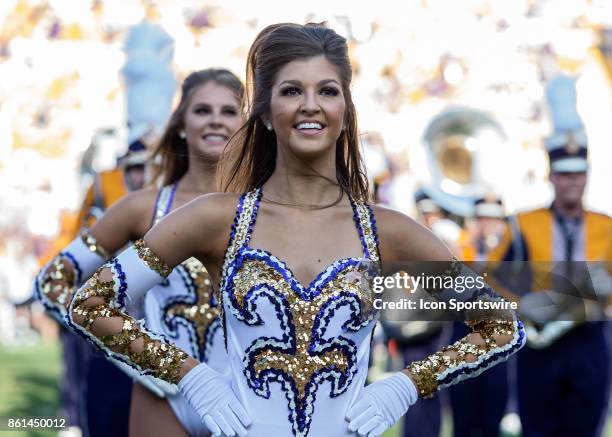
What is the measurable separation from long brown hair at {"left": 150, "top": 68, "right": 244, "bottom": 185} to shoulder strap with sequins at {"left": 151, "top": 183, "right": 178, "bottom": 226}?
0.13 meters

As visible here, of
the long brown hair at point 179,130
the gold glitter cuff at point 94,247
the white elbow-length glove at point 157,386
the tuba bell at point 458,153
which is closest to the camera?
the white elbow-length glove at point 157,386

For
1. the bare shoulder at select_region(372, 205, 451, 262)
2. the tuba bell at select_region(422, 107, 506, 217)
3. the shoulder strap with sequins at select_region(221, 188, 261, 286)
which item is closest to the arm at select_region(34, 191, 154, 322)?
the shoulder strap with sequins at select_region(221, 188, 261, 286)

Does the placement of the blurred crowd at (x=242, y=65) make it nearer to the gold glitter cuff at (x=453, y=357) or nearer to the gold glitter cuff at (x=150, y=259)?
the gold glitter cuff at (x=150, y=259)

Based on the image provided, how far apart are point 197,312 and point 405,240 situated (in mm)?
1380

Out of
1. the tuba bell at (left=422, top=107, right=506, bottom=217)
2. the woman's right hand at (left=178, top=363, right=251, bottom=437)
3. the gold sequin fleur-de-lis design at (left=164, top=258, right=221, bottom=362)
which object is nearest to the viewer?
the woman's right hand at (left=178, top=363, right=251, bottom=437)

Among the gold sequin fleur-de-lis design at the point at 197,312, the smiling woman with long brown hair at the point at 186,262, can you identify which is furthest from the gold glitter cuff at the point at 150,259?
the gold sequin fleur-de-lis design at the point at 197,312

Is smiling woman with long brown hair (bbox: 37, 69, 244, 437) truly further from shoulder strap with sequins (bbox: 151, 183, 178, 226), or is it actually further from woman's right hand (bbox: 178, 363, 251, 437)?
woman's right hand (bbox: 178, 363, 251, 437)

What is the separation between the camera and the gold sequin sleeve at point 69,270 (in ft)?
16.4

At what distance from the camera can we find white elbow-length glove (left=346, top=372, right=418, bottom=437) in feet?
10.7

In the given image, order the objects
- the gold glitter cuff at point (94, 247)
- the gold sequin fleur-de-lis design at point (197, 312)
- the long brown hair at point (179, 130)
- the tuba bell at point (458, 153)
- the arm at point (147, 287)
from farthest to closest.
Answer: the tuba bell at point (458, 153) < the long brown hair at point (179, 130) < the gold glitter cuff at point (94, 247) < the gold sequin fleur-de-lis design at point (197, 312) < the arm at point (147, 287)

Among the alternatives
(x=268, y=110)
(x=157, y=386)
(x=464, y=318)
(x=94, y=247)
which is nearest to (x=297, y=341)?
(x=464, y=318)

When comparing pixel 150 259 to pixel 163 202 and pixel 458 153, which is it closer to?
pixel 163 202

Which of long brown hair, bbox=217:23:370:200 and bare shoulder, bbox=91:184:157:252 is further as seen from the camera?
bare shoulder, bbox=91:184:157:252

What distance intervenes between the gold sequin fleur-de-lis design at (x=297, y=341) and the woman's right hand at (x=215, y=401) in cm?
7
